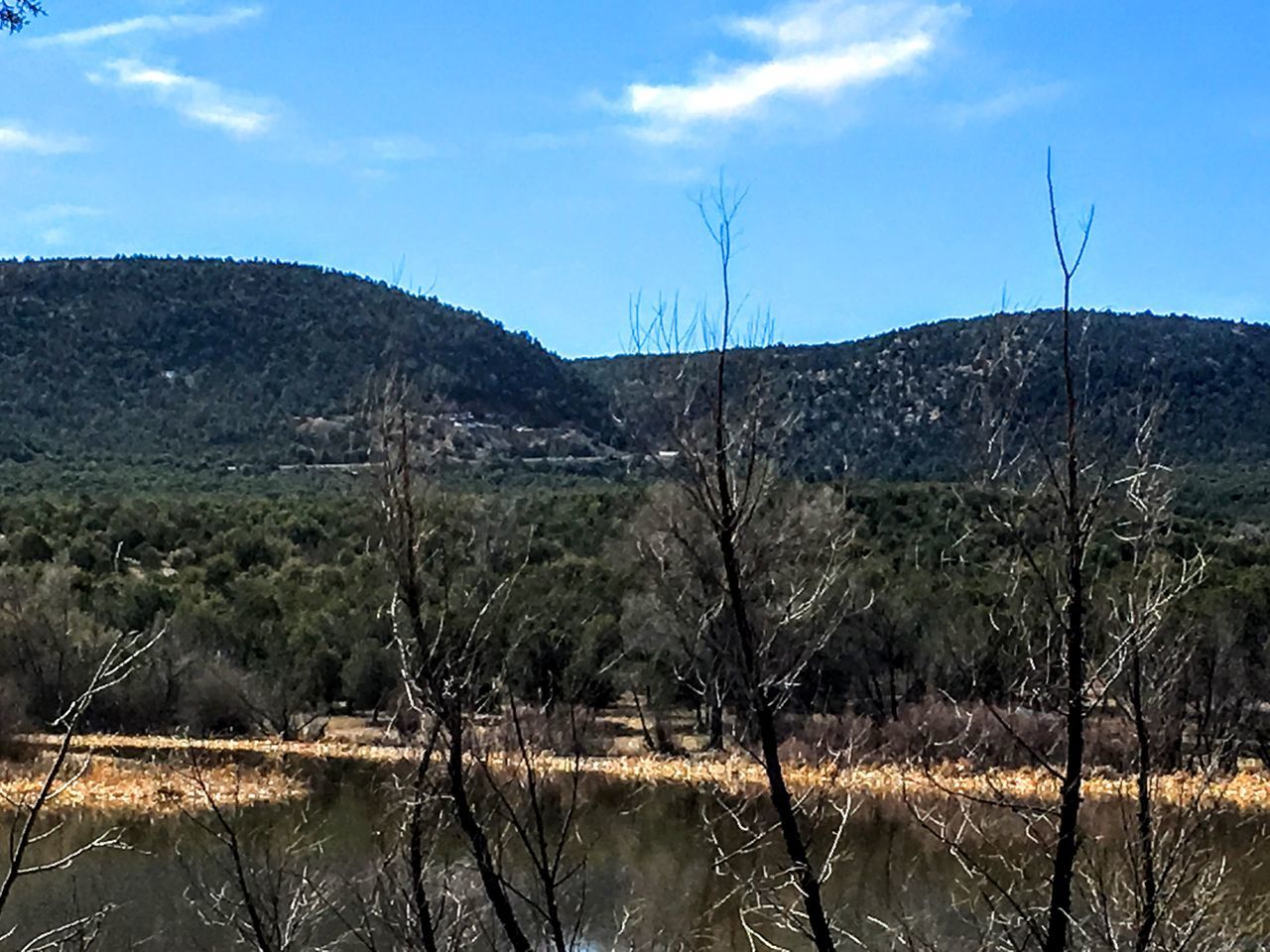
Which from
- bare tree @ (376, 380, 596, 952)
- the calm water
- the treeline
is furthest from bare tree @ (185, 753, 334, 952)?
the treeline

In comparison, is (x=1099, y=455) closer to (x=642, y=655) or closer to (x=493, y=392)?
(x=642, y=655)

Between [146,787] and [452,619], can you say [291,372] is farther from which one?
[452,619]

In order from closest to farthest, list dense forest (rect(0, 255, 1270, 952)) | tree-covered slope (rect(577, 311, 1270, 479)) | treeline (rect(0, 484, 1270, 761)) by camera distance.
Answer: dense forest (rect(0, 255, 1270, 952))
treeline (rect(0, 484, 1270, 761))
tree-covered slope (rect(577, 311, 1270, 479))

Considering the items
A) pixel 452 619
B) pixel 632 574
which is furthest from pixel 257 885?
pixel 632 574

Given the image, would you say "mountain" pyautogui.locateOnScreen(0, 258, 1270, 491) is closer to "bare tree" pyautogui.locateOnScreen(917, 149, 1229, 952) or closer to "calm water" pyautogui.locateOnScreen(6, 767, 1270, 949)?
"calm water" pyautogui.locateOnScreen(6, 767, 1270, 949)

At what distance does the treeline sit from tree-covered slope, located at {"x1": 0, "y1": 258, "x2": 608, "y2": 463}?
15543 millimetres

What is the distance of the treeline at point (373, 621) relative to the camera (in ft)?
79.8

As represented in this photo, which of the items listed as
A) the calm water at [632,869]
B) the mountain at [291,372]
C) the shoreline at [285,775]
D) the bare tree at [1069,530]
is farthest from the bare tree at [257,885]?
the mountain at [291,372]

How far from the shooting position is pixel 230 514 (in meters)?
46.0

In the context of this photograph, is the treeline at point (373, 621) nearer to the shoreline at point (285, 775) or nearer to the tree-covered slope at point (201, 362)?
the shoreline at point (285, 775)

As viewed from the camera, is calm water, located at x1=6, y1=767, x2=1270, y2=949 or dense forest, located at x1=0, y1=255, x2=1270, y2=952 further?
calm water, located at x1=6, y1=767, x2=1270, y2=949

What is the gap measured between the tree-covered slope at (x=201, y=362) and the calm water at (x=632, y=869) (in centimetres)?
3517

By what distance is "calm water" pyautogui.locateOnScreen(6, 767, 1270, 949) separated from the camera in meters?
13.4

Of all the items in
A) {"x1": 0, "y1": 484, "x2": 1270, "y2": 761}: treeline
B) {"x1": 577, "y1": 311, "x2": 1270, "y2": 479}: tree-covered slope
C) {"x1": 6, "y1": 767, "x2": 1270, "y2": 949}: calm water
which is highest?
{"x1": 577, "y1": 311, "x2": 1270, "y2": 479}: tree-covered slope
